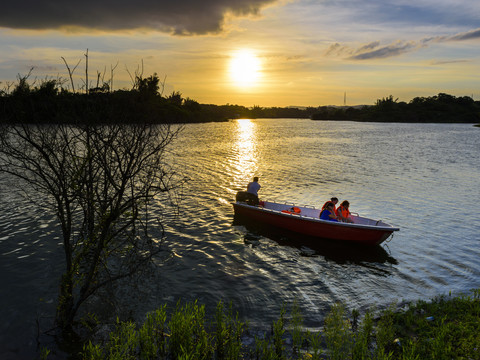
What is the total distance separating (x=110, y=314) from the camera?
9.81m

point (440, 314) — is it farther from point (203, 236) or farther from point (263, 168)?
point (263, 168)

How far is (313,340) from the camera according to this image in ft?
23.8

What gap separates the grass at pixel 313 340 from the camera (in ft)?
22.9

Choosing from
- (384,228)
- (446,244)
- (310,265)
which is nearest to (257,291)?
(310,265)

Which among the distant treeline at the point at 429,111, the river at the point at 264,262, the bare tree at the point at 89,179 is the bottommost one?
the river at the point at 264,262

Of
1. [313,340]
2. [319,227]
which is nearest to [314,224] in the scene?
[319,227]

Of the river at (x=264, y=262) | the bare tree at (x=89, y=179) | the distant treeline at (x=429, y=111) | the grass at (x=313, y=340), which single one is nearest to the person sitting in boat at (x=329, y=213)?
the river at (x=264, y=262)

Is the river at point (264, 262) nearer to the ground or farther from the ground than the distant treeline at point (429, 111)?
nearer to the ground

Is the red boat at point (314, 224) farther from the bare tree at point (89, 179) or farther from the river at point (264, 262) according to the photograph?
the bare tree at point (89, 179)

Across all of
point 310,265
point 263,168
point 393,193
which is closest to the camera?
point 310,265

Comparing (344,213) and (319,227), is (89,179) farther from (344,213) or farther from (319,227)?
(344,213)

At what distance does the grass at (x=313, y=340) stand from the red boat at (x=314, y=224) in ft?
18.5

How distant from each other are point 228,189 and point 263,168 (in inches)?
446

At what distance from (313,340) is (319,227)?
914 cm
